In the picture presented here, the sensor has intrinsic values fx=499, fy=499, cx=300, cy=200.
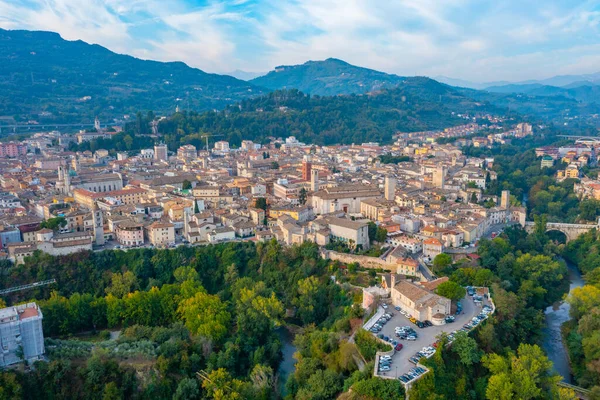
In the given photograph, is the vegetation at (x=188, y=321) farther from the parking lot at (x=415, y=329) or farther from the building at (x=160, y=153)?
the building at (x=160, y=153)

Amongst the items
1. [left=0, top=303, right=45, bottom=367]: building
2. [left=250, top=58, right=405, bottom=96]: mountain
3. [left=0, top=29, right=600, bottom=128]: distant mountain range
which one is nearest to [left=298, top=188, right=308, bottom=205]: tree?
[left=0, top=303, right=45, bottom=367]: building

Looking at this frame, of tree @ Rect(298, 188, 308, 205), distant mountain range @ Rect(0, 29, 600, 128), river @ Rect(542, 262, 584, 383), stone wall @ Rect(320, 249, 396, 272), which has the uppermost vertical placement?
distant mountain range @ Rect(0, 29, 600, 128)

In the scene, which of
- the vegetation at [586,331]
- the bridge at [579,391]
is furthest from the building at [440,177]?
the bridge at [579,391]

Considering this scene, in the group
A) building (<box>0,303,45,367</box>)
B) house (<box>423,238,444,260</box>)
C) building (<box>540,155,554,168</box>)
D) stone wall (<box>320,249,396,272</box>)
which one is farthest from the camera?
building (<box>540,155,554,168</box>)

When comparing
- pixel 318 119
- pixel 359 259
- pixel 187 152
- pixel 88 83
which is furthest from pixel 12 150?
pixel 88 83

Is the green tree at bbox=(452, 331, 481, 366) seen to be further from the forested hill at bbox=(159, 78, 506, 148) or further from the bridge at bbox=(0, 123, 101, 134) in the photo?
the bridge at bbox=(0, 123, 101, 134)
